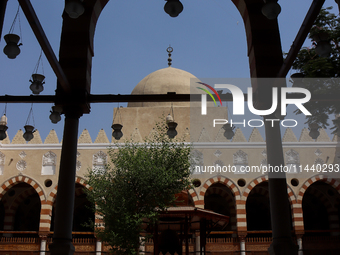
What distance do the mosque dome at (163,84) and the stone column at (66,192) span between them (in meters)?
15.3

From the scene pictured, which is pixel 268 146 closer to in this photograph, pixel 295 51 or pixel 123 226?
pixel 295 51

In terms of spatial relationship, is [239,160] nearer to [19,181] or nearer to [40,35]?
[19,181]

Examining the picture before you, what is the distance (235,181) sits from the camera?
658 inches

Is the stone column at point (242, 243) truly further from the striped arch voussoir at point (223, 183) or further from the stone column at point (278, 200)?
the stone column at point (278, 200)

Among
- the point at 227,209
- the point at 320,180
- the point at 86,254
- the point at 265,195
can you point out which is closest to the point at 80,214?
the point at 86,254

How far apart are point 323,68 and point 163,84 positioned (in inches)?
680

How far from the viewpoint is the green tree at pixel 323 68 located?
4.85 meters

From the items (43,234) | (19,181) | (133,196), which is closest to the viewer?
(133,196)

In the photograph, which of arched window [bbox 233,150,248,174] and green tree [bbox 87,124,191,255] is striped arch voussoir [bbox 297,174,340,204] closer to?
arched window [bbox 233,150,248,174]

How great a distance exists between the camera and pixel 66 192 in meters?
5.37

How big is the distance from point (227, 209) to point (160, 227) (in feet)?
33.1

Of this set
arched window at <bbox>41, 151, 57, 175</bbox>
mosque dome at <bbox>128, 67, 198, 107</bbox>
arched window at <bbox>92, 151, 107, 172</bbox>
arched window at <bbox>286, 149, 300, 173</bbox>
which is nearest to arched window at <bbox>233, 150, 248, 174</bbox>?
arched window at <bbox>286, 149, 300, 173</bbox>

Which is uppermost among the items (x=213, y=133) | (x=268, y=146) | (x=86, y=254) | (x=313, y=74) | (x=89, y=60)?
(x=213, y=133)

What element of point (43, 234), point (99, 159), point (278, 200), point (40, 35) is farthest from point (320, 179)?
point (40, 35)
